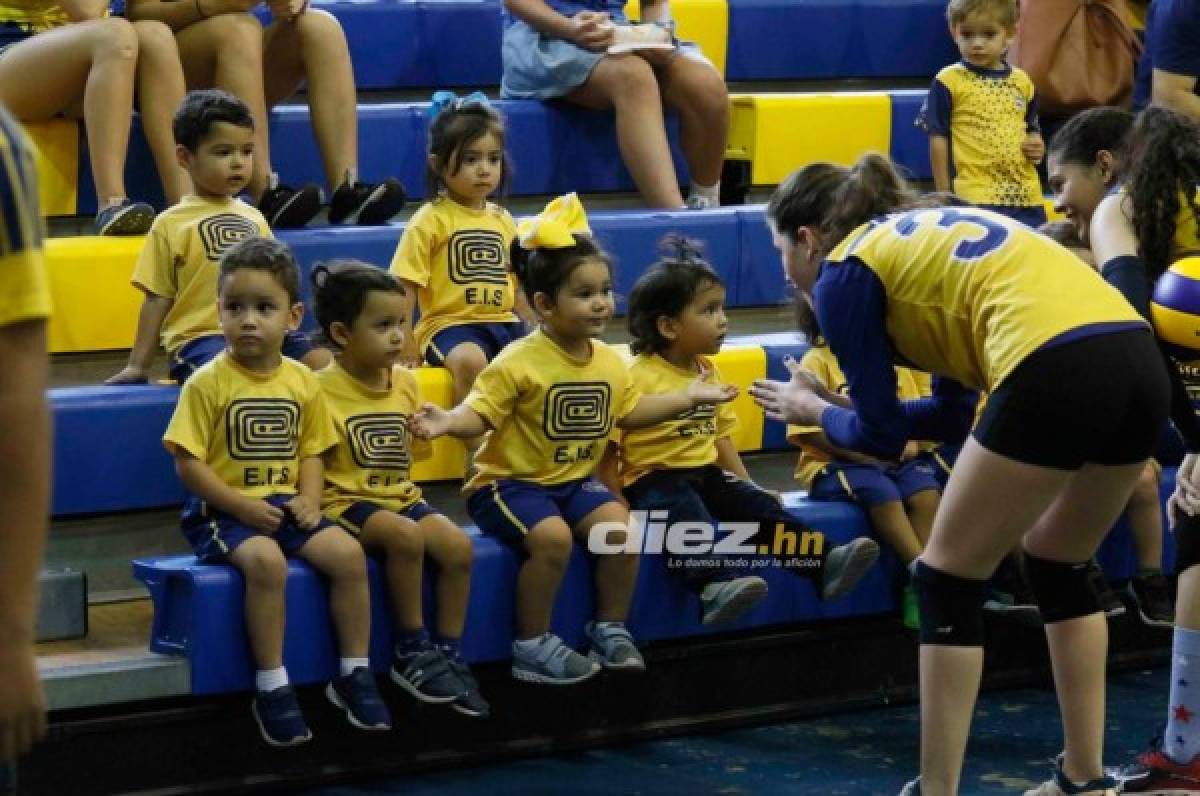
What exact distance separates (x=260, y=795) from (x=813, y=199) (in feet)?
4.91

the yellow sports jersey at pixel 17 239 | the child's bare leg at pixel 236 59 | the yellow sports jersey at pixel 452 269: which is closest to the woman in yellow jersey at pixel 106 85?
the child's bare leg at pixel 236 59

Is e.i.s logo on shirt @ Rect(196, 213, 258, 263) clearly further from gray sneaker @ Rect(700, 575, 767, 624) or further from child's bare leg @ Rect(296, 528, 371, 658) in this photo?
gray sneaker @ Rect(700, 575, 767, 624)

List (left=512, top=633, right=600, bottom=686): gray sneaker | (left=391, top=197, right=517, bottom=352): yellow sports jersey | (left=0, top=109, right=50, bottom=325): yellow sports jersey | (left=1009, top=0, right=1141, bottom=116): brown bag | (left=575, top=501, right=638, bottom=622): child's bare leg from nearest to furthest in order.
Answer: (left=0, top=109, right=50, bottom=325): yellow sports jersey
(left=512, top=633, right=600, bottom=686): gray sneaker
(left=575, top=501, right=638, bottom=622): child's bare leg
(left=391, top=197, right=517, bottom=352): yellow sports jersey
(left=1009, top=0, right=1141, bottom=116): brown bag

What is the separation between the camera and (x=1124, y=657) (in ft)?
15.9

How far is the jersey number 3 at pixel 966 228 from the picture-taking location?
328cm

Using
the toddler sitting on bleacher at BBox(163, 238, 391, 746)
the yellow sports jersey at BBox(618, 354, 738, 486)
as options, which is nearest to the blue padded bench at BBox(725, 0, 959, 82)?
the yellow sports jersey at BBox(618, 354, 738, 486)

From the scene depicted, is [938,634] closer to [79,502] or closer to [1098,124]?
[1098,124]

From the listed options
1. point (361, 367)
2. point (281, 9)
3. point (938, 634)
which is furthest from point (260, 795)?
point (281, 9)

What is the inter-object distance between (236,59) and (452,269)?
0.70 metres

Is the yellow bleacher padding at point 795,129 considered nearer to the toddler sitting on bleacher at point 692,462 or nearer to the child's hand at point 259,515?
the toddler sitting on bleacher at point 692,462

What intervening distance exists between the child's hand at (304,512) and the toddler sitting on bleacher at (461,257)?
0.57 metres

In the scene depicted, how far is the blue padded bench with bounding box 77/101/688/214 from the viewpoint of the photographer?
5031mm

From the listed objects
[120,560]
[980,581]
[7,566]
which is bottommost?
[120,560]

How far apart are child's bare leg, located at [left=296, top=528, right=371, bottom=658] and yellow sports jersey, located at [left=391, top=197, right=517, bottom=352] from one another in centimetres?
75
